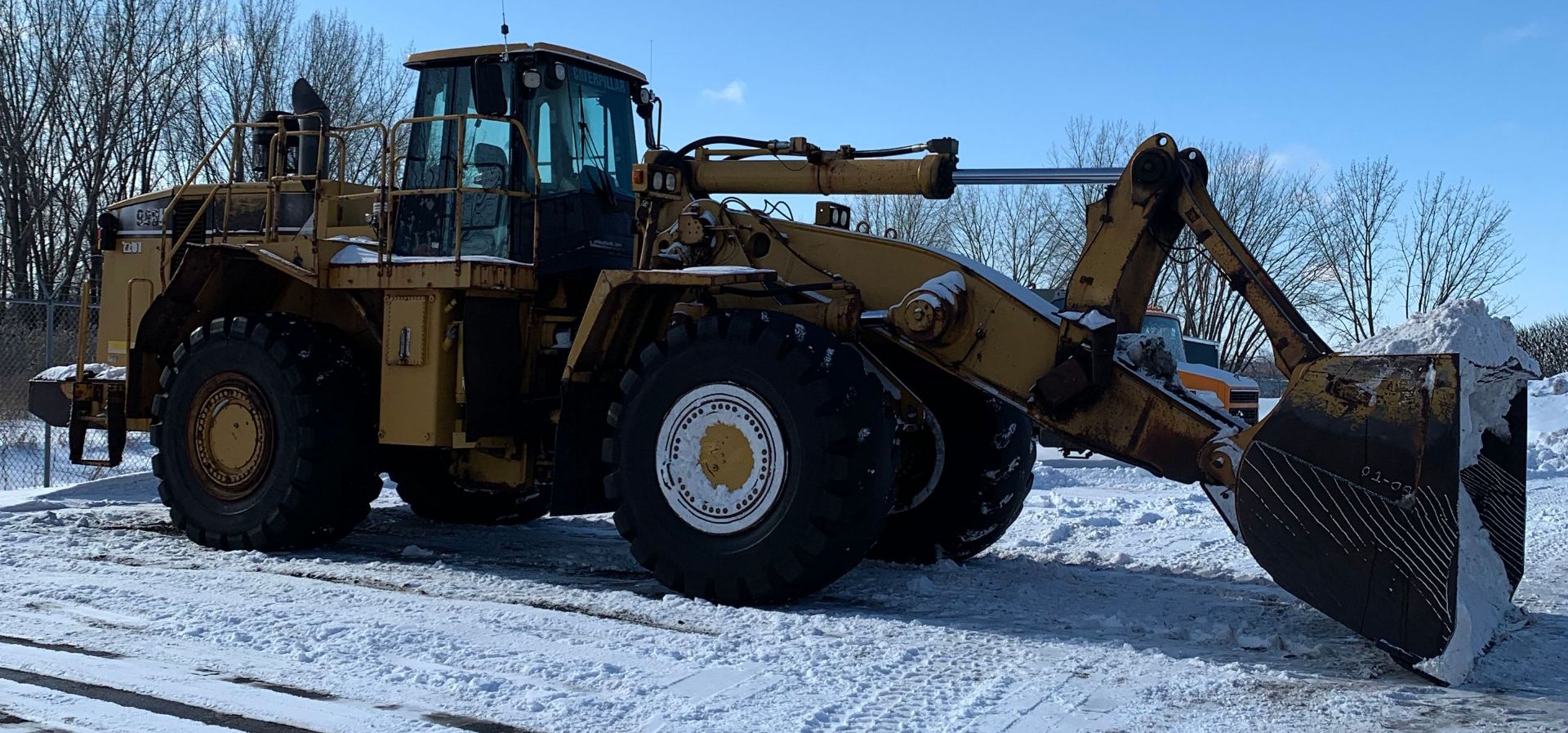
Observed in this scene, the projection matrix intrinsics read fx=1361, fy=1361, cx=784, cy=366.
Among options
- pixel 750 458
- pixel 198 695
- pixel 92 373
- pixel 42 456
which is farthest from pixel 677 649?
pixel 42 456

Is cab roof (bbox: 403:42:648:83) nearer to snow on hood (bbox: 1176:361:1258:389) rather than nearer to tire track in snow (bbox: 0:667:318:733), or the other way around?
tire track in snow (bbox: 0:667:318:733)

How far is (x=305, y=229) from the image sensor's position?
29.6ft

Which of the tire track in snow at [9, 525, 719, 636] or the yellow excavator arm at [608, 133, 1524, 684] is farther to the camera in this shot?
the tire track in snow at [9, 525, 719, 636]

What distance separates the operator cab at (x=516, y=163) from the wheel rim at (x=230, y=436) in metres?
1.31

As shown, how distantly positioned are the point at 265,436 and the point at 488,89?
250cm

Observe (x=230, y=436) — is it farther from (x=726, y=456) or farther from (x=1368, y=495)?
(x=1368, y=495)

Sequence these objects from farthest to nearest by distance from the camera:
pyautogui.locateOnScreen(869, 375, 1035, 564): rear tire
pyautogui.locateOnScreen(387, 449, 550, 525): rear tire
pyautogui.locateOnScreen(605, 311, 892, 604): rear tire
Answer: pyautogui.locateOnScreen(387, 449, 550, 525): rear tire
pyautogui.locateOnScreen(869, 375, 1035, 564): rear tire
pyautogui.locateOnScreen(605, 311, 892, 604): rear tire

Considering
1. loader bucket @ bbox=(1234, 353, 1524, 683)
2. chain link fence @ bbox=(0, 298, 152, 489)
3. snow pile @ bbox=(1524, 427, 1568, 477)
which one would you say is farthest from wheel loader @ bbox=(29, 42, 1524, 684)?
snow pile @ bbox=(1524, 427, 1568, 477)

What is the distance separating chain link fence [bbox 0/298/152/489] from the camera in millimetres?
14109

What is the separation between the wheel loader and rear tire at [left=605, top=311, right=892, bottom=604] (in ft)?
0.05

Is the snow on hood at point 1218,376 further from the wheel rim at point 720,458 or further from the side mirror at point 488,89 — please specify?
the wheel rim at point 720,458

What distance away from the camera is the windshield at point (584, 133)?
828 cm

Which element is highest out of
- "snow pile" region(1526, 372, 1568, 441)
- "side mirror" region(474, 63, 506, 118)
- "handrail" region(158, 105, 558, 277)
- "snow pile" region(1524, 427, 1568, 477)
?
"side mirror" region(474, 63, 506, 118)

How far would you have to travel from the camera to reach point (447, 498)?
392 inches
